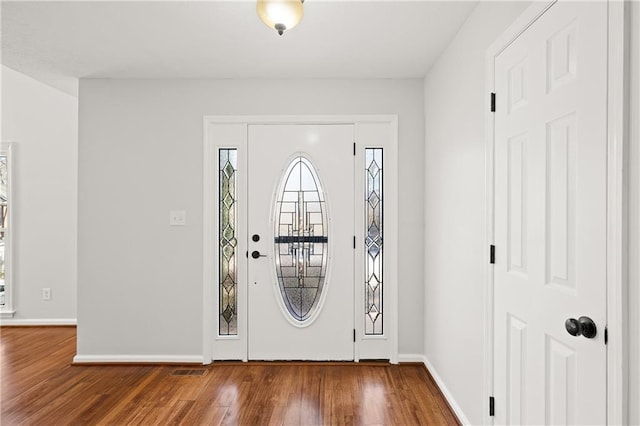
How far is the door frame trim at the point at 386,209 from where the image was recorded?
3.57 m

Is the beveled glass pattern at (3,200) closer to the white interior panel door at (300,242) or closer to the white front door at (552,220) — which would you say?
the white interior panel door at (300,242)

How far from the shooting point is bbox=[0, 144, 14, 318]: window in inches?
183

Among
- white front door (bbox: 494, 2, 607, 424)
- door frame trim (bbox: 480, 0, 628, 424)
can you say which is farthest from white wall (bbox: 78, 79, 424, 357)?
door frame trim (bbox: 480, 0, 628, 424)

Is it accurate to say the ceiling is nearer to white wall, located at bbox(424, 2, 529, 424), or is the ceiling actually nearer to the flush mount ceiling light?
white wall, located at bbox(424, 2, 529, 424)

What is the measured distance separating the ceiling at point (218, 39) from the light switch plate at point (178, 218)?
123 cm

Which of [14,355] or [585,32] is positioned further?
[14,355]

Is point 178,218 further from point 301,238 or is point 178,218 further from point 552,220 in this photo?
point 552,220

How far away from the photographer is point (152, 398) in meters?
2.91

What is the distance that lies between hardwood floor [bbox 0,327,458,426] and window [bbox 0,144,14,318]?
116cm

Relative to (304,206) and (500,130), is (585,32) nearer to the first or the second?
(500,130)

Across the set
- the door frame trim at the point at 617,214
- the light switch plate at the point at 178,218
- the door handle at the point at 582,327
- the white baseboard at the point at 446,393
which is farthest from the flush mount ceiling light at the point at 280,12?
the white baseboard at the point at 446,393

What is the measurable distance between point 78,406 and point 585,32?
3.58m

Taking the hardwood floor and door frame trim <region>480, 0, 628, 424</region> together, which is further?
the hardwood floor

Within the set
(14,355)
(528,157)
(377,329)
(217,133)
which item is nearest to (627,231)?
(528,157)
